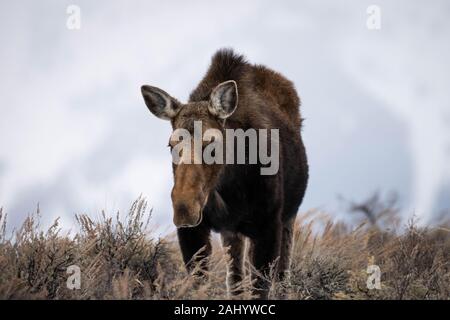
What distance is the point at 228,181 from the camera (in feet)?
24.0

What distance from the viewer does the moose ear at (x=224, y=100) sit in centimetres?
716

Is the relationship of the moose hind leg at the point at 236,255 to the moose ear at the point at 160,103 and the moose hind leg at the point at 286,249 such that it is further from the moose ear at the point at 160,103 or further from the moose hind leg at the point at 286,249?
the moose ear at the point at 160,103

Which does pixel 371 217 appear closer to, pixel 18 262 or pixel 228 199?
pixel 228 199

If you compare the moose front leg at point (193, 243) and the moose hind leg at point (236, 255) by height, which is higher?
the moose front leg at point (193, 243)

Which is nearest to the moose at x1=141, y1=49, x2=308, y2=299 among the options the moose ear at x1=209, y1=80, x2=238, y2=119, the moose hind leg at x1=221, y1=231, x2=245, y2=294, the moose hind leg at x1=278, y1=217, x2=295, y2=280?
the moose ear at x1=209, y1=80, x2=238, y2=119

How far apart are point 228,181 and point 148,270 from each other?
1525 mm

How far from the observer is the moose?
6590 millimetres

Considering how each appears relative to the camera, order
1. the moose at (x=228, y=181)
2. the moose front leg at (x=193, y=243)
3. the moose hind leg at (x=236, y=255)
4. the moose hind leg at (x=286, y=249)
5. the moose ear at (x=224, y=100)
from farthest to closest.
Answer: the moose hind leg at (x=286, y=249) → the moose hind leg at (x=236, y=255) → the moose front leg at (x=193, y=243) → the moose ear at (x=224, y=100) → the moose at (x=228, y=181)

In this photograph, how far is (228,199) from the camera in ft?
24.2

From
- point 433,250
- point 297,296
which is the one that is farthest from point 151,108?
point 433,250

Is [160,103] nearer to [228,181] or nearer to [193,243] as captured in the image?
[228,181]

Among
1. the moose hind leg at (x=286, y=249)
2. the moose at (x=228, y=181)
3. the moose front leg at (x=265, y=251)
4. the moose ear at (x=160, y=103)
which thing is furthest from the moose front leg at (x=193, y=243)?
the moose hind leg at (x=286, y=249)

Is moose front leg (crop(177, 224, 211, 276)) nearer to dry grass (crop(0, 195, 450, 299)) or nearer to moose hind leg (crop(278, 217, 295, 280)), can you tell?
dry grass (crop(0, 195, 450, 299))

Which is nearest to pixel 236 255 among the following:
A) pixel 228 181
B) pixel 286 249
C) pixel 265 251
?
pixel 286 249
